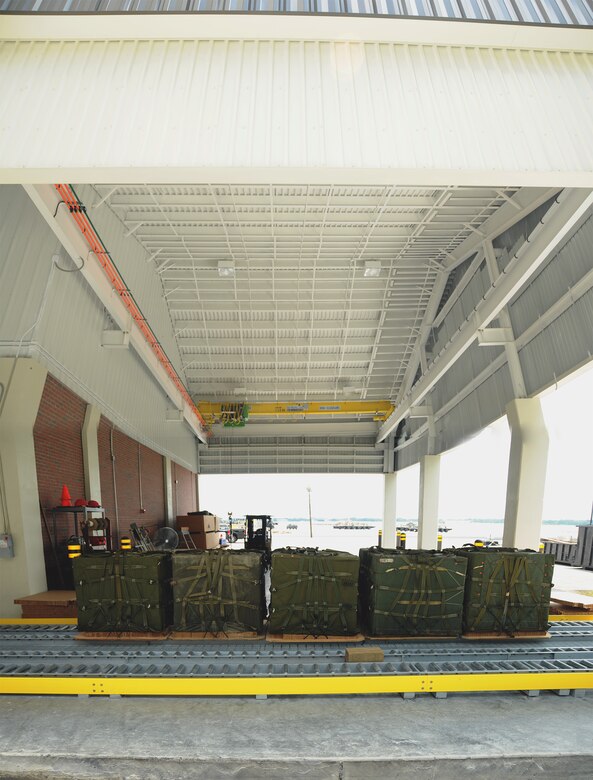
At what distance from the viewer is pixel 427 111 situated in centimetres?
646

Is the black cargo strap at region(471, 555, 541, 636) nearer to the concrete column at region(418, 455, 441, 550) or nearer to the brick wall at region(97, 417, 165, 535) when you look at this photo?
the brick wall at region(97, 417, 165, 535)

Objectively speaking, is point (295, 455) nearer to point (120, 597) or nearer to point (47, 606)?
point (47, 606)

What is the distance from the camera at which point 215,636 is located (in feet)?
26.8

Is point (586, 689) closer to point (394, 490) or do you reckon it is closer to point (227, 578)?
point (227, 578)

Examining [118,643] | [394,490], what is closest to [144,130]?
[118,643]

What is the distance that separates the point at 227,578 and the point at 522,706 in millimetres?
4338

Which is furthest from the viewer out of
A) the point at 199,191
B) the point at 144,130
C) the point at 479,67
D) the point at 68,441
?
the point at 199,191

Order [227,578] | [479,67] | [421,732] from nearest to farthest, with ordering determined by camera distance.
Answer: [421,732] < [479,67] < [227,578]

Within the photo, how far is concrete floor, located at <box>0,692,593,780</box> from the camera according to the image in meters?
5.11

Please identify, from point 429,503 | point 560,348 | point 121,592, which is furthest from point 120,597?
point 429,503

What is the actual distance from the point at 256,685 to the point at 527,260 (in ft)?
32.4

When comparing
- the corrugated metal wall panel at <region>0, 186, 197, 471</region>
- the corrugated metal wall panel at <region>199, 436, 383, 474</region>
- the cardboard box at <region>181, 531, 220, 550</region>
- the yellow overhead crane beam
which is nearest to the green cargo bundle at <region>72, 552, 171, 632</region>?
the corrugated metal wall panel at <region>0, 186, 197, 471</region>

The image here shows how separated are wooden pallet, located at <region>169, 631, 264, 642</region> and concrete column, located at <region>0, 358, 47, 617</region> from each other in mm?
4219

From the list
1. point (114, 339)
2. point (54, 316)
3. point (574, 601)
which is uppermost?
point (114, 339)
